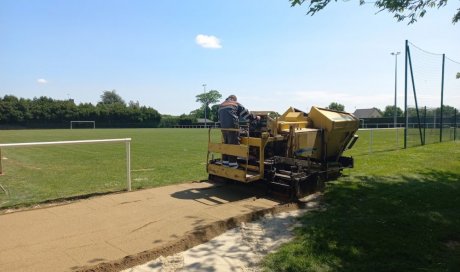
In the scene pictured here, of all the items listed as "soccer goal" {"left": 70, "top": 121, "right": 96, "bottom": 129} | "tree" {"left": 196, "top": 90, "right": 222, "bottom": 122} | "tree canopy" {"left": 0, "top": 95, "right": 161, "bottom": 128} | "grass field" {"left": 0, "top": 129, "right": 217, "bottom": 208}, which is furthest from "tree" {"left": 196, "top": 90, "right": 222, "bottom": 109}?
"grass field" {"left": 0, "top": 129, "right": 217, "bottom": 208}

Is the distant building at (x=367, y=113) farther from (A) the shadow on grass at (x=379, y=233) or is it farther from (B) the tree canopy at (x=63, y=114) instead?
(A) the shadow on grass at (x=379, y=233)

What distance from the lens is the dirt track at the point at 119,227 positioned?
14.9 ft

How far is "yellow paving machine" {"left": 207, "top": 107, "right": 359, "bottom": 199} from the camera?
7.87 m

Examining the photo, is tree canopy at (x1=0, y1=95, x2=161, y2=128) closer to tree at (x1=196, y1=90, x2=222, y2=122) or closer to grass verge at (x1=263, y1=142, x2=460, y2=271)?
tree at (x1=196, y1=90, x2=222, y2=122)

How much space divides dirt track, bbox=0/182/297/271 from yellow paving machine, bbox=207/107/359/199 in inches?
19.9

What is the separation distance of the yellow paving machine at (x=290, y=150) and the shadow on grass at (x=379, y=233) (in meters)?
0.72

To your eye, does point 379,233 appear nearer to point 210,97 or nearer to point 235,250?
point 235,250

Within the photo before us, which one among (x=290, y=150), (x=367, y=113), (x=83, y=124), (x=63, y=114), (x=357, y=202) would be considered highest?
(x=367, y=113)

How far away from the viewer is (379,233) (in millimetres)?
5695

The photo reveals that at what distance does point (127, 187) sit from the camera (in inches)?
331

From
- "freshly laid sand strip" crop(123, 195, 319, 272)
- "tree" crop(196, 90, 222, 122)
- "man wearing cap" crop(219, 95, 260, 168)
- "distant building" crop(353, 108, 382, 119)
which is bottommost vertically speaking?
"freshly laid sand strip" crop(123, 195, 319, 272)

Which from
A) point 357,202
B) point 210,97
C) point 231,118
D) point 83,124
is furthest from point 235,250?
point 210,97

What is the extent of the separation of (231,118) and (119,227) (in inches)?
137

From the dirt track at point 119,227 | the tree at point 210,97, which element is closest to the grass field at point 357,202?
the dirt track at point 119,227
